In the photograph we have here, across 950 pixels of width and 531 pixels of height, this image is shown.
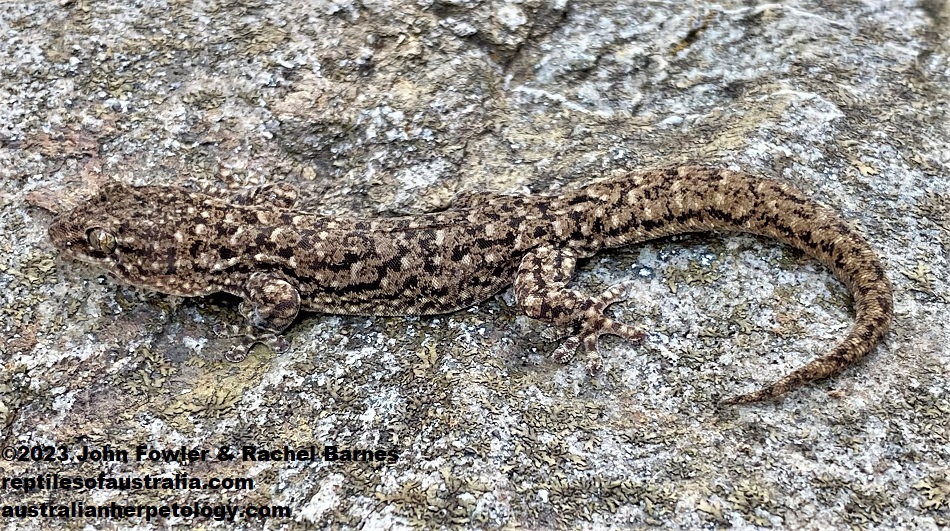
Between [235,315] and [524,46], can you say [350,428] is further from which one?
[524,46]

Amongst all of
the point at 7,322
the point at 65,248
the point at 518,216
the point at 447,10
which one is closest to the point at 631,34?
the point at 447,10

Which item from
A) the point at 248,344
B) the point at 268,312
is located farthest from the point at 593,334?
the point at 248,344

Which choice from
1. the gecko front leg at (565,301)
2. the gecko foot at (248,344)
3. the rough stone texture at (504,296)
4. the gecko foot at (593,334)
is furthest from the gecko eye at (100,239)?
the gecko foot at (593,334)

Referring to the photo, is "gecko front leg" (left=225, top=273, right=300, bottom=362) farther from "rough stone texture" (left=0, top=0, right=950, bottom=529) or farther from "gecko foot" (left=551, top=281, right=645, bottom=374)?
"gecko foot" (left=551, top=281, right=645, bottom=374)

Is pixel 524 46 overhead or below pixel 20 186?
overhead

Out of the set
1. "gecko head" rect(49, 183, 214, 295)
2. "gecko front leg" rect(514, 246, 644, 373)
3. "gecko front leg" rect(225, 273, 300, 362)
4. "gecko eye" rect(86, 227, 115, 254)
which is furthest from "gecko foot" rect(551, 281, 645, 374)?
"gecko eye" rect(86, 227, 115, 254)
